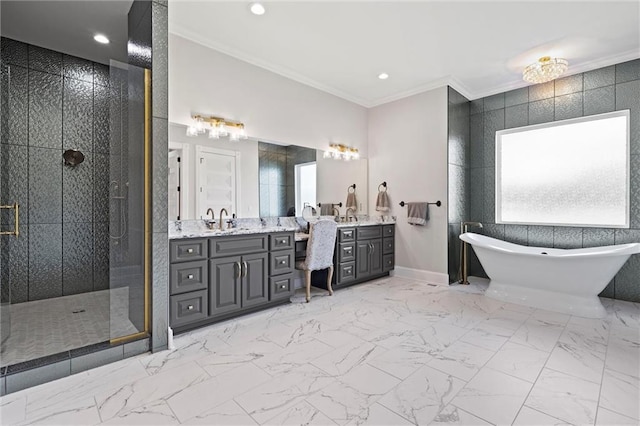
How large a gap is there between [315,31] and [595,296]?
12.5 feet

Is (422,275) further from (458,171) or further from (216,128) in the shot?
(216,128)

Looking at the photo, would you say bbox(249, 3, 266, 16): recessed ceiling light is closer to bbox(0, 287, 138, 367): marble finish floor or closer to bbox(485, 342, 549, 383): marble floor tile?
bbox(0, 287, 138, 367): marble finish floor

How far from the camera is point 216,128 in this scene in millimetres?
3250

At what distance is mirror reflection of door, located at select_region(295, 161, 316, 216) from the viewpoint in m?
4.12

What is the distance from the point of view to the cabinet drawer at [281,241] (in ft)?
10.3

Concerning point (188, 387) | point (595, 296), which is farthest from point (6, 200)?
point (595, 296)

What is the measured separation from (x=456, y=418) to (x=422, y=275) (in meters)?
2.98

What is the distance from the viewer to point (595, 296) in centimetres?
314

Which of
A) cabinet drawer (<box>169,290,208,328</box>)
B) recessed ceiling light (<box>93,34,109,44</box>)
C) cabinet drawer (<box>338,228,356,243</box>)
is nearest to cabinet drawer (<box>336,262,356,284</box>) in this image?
cabinet drawer (<box>338,228,356,243</box>)

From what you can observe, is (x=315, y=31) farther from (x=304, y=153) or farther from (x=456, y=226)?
(x=456, y=226)

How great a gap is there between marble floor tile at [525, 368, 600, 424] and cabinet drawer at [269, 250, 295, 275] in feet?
7.18

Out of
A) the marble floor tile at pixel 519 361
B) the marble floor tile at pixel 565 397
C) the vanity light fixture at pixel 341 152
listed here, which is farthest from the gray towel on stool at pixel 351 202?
the marble floor tile at pixel 565 397

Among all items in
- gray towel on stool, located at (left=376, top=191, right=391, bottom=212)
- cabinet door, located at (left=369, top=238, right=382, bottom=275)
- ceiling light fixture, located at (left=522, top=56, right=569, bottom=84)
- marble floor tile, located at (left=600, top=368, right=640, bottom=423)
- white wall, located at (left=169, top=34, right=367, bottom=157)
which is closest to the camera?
marble floor tile, located at (left=600, top=368, right=640, bottom=423)

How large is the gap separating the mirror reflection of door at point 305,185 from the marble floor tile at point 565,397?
9.74ft
